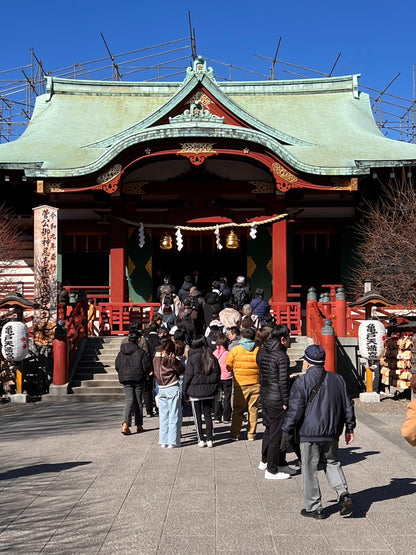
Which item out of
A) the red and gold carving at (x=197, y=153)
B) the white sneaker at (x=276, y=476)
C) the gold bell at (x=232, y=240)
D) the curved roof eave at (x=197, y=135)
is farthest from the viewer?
the gold bell at (x=232, y=240)

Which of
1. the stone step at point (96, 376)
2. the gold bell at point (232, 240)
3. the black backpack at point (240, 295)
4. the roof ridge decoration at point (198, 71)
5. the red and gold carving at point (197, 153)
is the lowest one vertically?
the stone step at point (96, 376)

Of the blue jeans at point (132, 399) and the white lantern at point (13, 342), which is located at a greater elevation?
the white lantern at point (13, 342)

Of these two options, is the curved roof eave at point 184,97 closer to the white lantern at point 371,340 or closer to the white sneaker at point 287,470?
the white lantern at point 371,340

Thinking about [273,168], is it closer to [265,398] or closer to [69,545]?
[265,398]

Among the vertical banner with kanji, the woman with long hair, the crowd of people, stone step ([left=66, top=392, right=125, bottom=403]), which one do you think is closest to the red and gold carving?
the vertical banner with kanji

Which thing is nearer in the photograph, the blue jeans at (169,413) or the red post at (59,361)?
the blue jeans at (169,413)

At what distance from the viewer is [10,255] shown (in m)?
19.8

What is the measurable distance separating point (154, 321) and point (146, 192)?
7.70 m

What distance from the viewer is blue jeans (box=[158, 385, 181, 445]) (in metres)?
9.43

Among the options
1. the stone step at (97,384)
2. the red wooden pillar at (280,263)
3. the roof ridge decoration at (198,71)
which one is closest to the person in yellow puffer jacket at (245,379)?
the stone step at (97,384)

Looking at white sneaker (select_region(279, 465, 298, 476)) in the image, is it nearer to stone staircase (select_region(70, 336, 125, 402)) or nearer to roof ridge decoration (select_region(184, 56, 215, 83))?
stone staircase (select_region(70, 336, 125, 402))

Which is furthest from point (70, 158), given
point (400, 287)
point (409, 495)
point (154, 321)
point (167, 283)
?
point (409, 495)

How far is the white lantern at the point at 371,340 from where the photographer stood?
1407cm

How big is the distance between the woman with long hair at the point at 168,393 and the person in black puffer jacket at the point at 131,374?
674 millimetres
